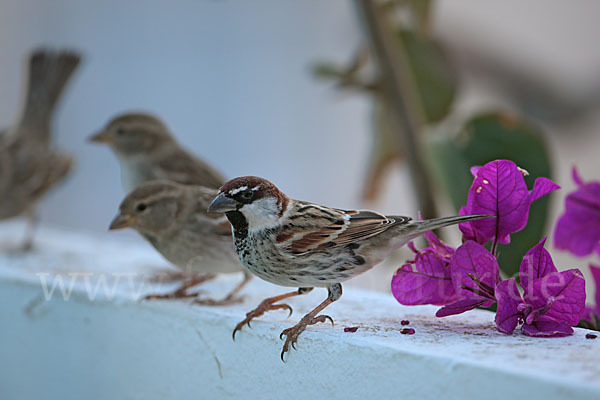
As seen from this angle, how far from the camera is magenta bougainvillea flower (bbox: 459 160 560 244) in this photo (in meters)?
1.10

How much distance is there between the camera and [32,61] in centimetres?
259

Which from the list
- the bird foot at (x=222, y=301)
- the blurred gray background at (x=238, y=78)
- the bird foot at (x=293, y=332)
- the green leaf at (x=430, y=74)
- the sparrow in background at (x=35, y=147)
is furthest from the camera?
the blurred gray background at (x=238, y=78)

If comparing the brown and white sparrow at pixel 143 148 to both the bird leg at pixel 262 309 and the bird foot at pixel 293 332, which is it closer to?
the bird leg at pixel 262 309

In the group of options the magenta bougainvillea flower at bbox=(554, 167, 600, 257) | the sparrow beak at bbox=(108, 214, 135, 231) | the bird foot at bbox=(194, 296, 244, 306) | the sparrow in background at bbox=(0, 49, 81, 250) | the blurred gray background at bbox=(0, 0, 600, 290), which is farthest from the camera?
the blurred gray background at bbox=(0, 0, 600, 290)

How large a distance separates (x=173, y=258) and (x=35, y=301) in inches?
14.6

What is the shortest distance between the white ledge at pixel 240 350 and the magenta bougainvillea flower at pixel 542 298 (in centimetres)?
3

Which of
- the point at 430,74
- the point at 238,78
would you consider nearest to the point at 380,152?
the point at 430,74

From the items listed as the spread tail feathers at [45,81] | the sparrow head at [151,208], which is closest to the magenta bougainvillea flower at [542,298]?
the sparrow head at [151,208]

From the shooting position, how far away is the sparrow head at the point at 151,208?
1646 millimetres

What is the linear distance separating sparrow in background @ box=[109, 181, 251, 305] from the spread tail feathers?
1125 millimetres

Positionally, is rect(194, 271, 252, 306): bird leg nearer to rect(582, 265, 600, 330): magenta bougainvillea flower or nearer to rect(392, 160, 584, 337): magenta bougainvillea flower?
rect(392, 160, 584, 337): magenta bougainvillea flower

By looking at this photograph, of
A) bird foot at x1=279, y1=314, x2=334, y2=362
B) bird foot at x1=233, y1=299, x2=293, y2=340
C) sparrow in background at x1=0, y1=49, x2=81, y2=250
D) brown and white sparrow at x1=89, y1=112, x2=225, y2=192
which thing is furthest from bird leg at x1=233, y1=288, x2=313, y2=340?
sparrow in background at x1=0, y1=49, x2=81, y2=250

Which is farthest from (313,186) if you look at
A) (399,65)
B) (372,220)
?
(372,220)

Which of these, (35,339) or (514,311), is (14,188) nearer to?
(35,339)
